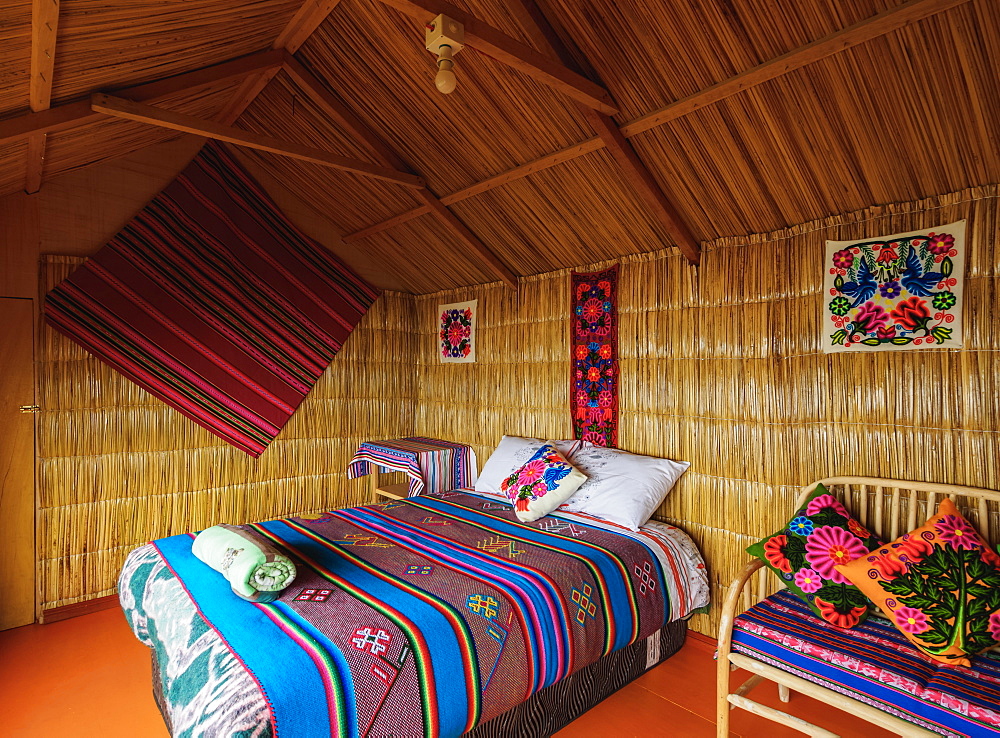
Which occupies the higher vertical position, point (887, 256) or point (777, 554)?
point (887, 256)

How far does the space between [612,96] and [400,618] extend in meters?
2.34

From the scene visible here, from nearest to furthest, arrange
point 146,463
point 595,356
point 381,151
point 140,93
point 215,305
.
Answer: point 140,93
point 381,151
point 595,356
point 146,463
point 215,305

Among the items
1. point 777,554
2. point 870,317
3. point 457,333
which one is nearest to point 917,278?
point 870,317

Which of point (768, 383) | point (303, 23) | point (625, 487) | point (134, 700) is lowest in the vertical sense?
point (134, 700)

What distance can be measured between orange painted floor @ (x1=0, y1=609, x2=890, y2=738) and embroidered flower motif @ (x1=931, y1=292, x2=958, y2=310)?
1721 millimetres

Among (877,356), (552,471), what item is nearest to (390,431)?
(552,471)

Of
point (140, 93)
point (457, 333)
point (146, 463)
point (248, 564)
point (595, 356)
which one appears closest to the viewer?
point (248, 564)

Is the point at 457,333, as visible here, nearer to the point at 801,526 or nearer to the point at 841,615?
the point at 801,526

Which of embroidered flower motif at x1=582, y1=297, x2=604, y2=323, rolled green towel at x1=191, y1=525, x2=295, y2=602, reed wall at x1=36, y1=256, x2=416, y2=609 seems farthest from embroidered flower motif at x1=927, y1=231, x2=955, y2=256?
reed wall at x1=36, y1=256, x2=416, y2=609

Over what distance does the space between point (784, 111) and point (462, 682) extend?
8.12 feet

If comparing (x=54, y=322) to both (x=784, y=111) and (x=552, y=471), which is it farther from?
(x=784, y=111)

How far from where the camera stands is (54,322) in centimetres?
345

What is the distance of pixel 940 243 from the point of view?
230 cm

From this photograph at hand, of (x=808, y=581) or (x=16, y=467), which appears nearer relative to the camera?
(x=808, y=581)
